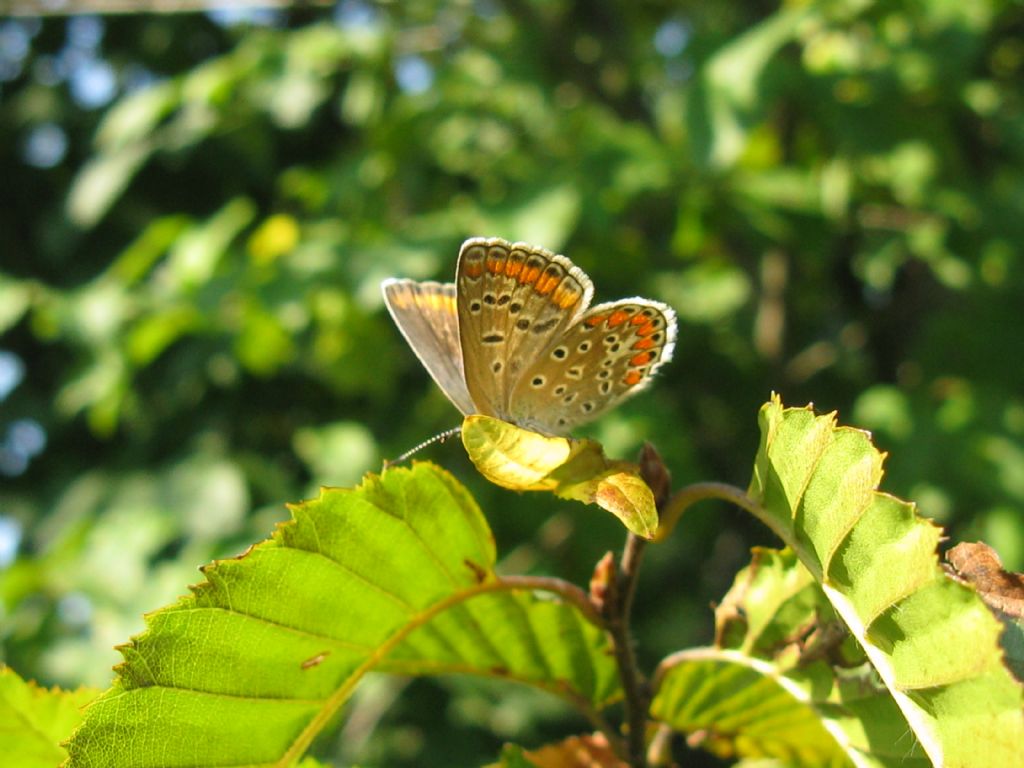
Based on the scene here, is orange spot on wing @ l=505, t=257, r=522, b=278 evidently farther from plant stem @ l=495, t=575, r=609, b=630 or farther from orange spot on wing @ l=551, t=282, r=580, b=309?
plant stem @ l=495, t=575, r=609, b=630

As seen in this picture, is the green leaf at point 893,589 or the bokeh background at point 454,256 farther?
the bokeh background at point 454,256

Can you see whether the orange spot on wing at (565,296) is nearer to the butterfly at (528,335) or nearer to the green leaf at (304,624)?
the butterfly at (528,335)

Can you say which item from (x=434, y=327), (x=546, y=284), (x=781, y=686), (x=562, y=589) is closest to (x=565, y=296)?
(x=546, y=284)

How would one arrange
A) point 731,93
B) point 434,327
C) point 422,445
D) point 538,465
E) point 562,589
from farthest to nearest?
point 731,93 → point 434,327 → point 422,445 → point 562,589 → point 538,465

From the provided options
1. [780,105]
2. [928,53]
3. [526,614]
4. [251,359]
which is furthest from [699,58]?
[526,614]

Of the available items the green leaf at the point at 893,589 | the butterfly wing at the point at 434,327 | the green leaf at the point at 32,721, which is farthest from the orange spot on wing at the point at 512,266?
the green leaf at the point at 32,721

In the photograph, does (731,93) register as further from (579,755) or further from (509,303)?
(579,755)

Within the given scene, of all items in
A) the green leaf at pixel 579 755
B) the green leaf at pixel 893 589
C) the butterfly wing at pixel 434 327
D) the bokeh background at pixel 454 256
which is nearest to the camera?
the green leaf at pixel 893 589
